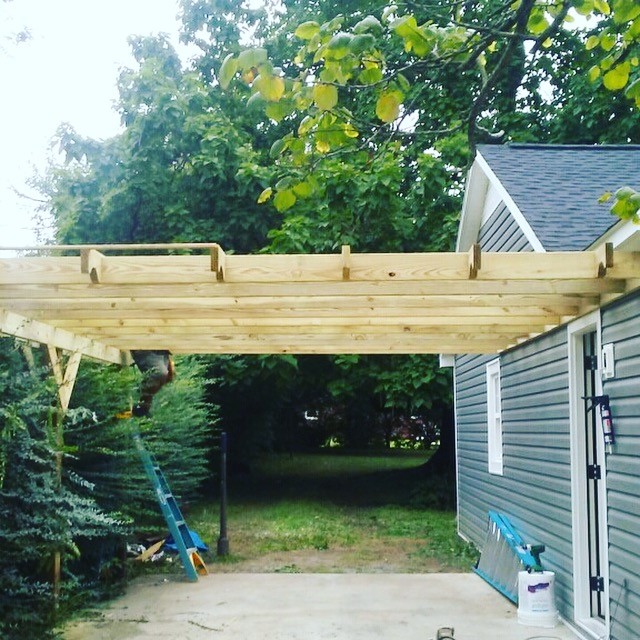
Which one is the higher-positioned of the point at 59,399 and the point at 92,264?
the point at 92,264

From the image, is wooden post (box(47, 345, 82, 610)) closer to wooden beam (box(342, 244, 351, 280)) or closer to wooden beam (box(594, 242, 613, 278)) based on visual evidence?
wooden beam (box(342, 244, 351, 280))

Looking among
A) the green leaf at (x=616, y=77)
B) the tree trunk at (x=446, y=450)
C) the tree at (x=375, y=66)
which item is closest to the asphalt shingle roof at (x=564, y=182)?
the tree at (x=375, y=66)

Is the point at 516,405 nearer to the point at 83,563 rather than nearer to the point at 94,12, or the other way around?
the point at 83,563

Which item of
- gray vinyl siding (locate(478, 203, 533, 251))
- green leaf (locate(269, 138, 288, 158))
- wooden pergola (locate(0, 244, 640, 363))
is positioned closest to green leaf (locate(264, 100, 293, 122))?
green leaf (locate(269, 138, 288, 158))

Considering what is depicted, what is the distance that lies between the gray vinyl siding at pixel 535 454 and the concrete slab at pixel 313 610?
66 centimetres

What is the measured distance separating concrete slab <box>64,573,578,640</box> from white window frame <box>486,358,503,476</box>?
1.31 metres

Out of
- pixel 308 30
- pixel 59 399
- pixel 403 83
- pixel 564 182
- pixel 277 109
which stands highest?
pixel 564 182

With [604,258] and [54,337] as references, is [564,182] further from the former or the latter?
[54,337]

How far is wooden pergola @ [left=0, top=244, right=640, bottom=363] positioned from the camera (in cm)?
468

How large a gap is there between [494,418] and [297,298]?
435 cm

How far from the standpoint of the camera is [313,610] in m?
7.02

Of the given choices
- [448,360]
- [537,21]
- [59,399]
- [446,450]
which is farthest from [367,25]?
[446,450]

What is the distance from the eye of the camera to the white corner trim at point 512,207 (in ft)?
22.0

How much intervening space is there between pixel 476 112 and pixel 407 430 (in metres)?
29.7
